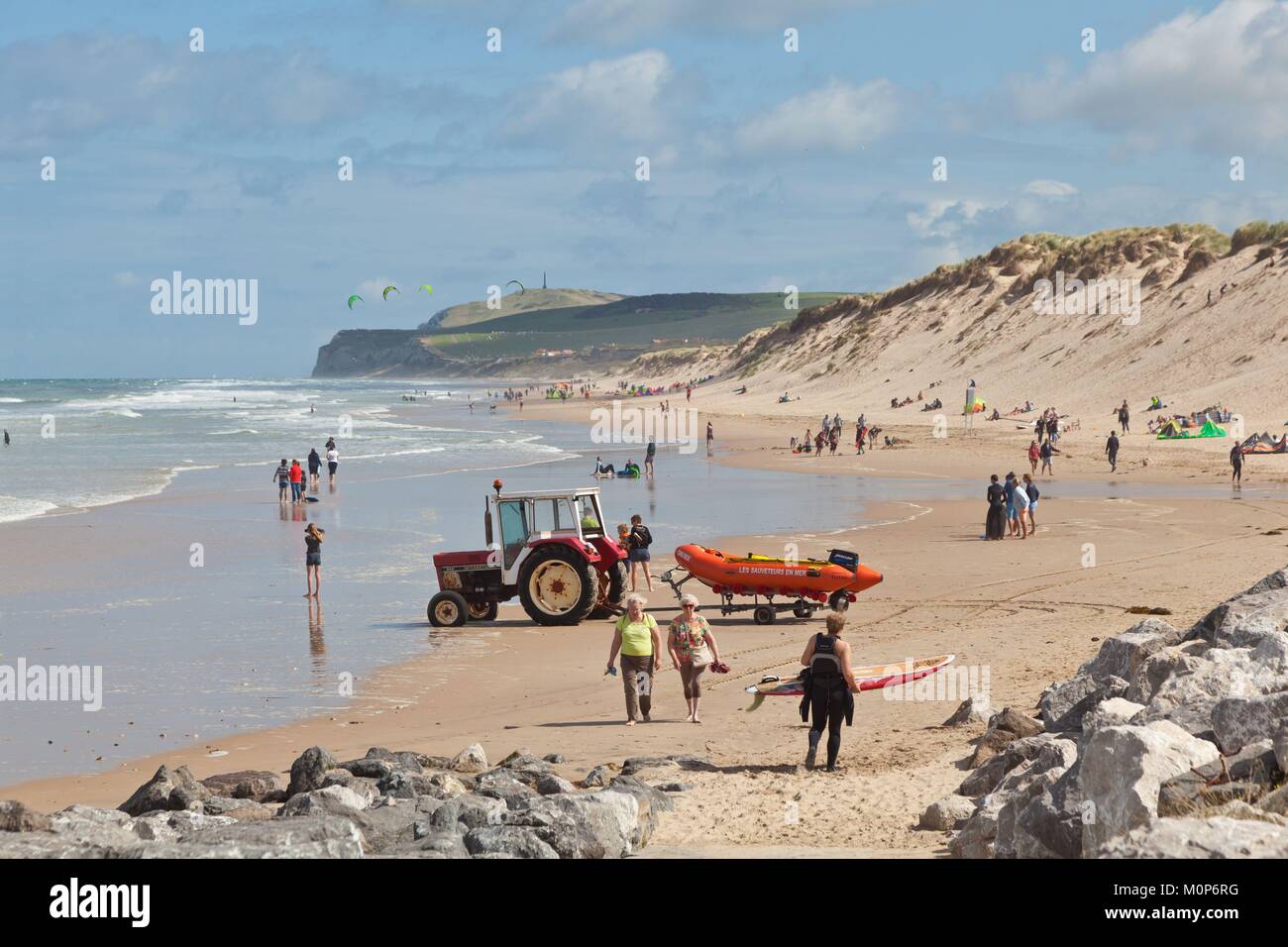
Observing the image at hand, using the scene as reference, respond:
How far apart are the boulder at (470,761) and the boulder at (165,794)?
1.87 meters

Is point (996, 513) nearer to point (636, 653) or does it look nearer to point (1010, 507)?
point (1010, 507)

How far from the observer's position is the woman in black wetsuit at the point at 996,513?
23828mm

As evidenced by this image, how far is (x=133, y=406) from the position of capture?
102 m

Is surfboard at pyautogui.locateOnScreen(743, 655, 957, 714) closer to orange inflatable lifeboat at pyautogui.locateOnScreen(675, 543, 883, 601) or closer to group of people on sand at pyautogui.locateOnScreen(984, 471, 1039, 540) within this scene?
orange inflatable lifeboat at pyautogui.locateOnScreen(675, 543, 883, 601)

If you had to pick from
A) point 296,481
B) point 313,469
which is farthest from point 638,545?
point 313,469

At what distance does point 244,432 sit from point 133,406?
40718mm

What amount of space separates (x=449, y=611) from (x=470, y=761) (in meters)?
6.91

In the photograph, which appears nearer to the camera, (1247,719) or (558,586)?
(1247,719)

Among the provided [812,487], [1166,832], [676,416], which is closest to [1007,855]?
[1166,832]

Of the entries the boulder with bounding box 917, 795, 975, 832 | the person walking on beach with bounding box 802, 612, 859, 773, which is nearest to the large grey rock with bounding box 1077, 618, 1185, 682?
the person walking on beach with bounding box 802, 612, 859, 773

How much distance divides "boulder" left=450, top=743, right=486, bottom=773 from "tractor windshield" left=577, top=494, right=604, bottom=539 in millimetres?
7000

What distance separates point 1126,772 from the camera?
6359mm

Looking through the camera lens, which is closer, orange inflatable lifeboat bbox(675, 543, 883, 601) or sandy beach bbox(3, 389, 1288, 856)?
sandy beach bbox(3, 389, 1288, 856)

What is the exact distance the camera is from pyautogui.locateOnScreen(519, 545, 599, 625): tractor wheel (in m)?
17.3
